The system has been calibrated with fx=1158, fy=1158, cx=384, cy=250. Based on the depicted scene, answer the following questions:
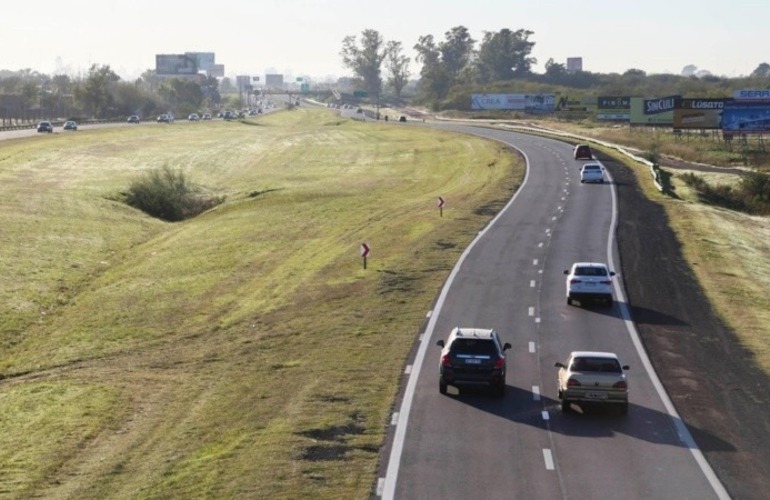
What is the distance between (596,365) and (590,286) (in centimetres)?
1428

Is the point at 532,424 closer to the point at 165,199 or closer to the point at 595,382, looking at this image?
the point at 595,382

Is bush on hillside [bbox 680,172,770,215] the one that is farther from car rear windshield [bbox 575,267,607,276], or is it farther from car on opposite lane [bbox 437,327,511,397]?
car on opposite lane [bbox 437,327,511,397]

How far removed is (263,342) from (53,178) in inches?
2566

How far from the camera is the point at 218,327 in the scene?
41875 mm

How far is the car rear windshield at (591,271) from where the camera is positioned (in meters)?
41.6

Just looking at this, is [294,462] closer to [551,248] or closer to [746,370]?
[746,370]

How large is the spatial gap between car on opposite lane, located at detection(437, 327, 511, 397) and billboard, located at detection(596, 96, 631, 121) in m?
147

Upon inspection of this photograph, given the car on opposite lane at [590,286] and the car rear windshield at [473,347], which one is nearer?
the car rear windshield at [473,347]

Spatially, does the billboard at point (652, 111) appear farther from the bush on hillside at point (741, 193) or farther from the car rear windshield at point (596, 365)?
the car rear windshield at point (596, 365)

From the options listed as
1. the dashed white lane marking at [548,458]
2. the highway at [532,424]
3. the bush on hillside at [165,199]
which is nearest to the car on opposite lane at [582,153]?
the bush on hillside at [165,199]

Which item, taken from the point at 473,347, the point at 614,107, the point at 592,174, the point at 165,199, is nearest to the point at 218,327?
the point at 473,347

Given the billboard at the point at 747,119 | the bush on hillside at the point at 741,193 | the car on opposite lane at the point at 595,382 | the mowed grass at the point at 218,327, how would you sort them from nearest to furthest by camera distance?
the mowed grass at the point at 218,327
the car on opposite lane at the point at 595,382
the bush on hillside at the point at 741,193
the billboard at the point at 747,119

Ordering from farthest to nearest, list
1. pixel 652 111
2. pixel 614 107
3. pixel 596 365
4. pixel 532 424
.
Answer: pixel 614 107 → pixel 652 111 → pixel 596 365 → pixel 532 424

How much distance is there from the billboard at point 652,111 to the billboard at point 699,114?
527 inches
